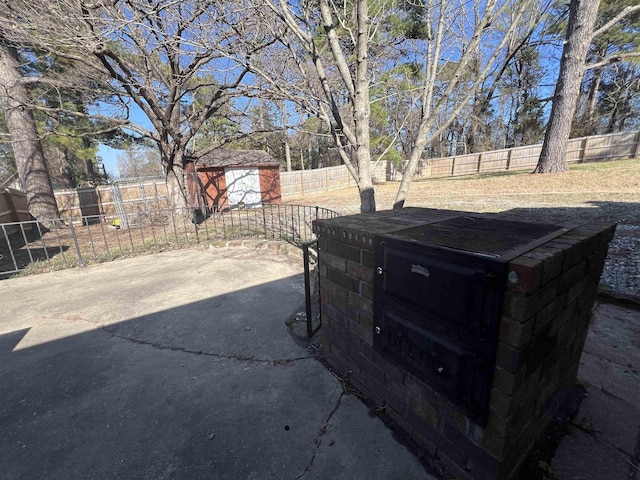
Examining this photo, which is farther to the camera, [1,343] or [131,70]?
[131,70]

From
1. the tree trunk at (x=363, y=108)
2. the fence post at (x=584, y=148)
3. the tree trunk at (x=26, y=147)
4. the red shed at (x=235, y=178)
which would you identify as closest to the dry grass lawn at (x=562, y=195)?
the tree trunk at (x=363, y=108)

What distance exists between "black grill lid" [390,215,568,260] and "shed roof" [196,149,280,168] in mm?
13886

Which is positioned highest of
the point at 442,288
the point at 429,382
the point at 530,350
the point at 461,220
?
the point at 461,220

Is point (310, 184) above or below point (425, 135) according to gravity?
below

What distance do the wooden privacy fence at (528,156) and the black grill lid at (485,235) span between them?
70.1 feet

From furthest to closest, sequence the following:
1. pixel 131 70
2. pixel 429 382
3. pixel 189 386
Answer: pixel 131 70 → pixel 189 386 → pixel 429 382

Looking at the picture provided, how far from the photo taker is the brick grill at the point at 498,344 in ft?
3.68

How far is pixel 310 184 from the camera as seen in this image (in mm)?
18984

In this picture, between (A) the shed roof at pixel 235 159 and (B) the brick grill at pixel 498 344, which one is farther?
(A) the shed roof at pixel 235 159

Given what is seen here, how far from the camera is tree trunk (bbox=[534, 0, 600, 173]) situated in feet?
31.9

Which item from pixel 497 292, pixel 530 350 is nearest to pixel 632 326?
pixel 530 350

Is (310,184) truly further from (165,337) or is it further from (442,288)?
(442,288)

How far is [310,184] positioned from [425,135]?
52.3ft

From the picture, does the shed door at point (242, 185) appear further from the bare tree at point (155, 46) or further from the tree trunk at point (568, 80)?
the tree trunk at point (568, 80)
